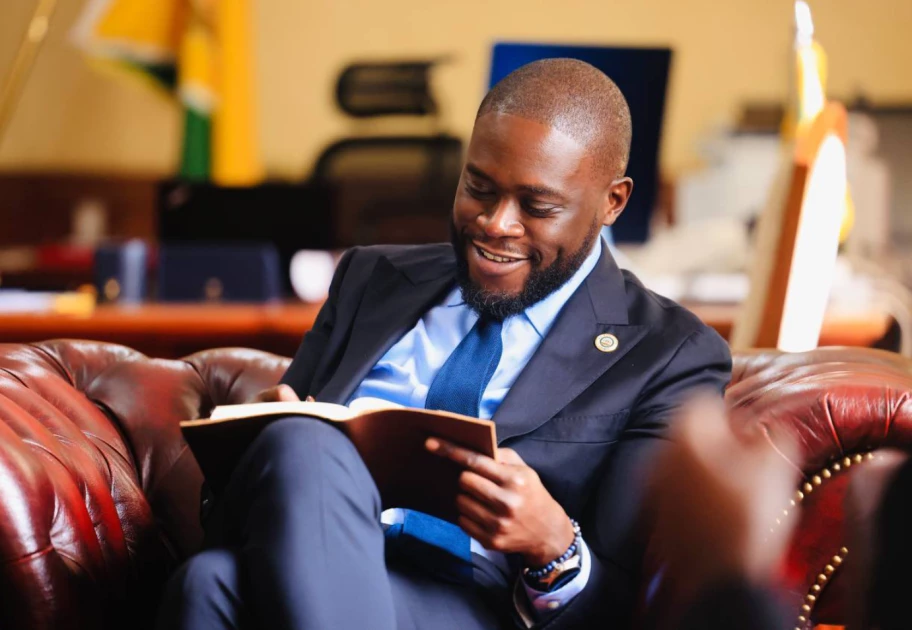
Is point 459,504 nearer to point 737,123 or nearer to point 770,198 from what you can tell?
point 770,198

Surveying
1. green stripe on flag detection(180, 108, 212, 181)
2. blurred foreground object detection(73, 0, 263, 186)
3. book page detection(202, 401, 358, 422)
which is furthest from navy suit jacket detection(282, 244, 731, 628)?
green stripe on flag detection(180, 108, 212, 181)

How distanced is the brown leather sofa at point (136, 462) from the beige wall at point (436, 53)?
152 inches

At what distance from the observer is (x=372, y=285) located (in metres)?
1.55

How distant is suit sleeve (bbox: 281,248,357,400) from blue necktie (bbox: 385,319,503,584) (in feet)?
0.66

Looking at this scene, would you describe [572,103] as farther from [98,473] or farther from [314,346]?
[98,473]

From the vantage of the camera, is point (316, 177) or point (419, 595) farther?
point (316, 177)

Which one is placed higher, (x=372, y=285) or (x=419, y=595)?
(x=372, y=285)

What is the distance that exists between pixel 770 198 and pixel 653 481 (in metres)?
1.04

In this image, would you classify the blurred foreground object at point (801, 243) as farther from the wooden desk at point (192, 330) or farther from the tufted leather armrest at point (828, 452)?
the tufted leather armrest at point (828, 452)

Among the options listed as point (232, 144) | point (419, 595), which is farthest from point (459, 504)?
point (232, 144)

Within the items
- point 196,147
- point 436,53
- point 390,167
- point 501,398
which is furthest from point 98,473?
point 436,53

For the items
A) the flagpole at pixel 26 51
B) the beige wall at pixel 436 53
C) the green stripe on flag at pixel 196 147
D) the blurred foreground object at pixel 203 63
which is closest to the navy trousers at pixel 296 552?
the flagpole at pixel 26 51

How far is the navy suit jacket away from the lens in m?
1.26

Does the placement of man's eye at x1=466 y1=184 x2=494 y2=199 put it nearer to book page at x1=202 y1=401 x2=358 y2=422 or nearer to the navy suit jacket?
the navy suit jacket
